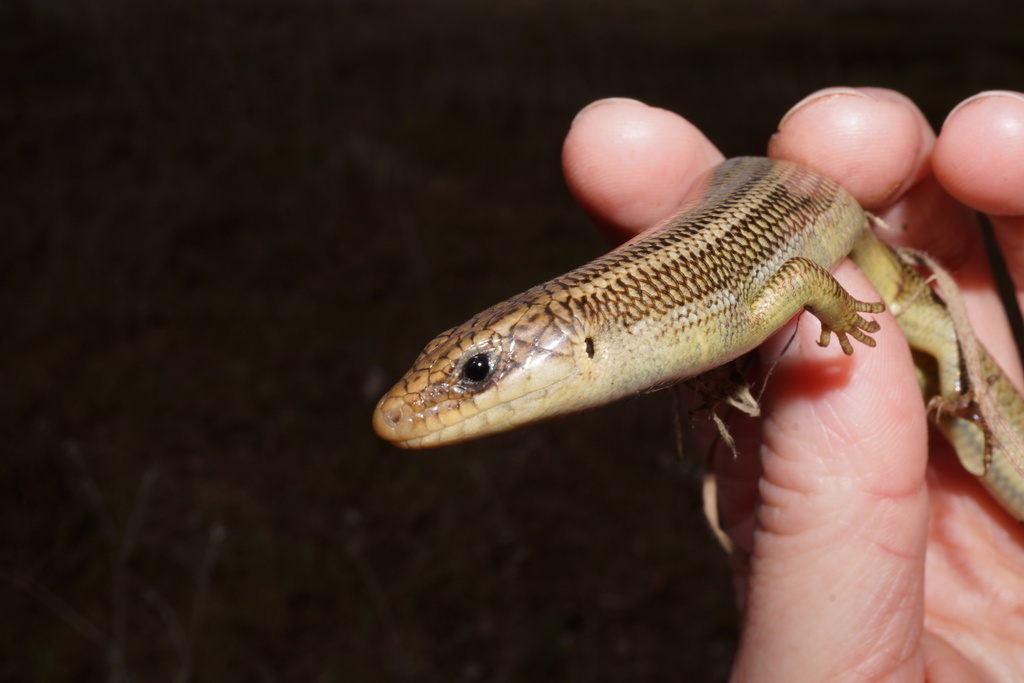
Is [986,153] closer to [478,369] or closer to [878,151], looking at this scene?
[878,151]

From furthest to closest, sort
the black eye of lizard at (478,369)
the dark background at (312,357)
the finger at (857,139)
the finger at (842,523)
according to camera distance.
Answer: the dark background at (312,357)
the finger at (857,139)
the finger at (842,523)
the black eye of lizard at (478,369)

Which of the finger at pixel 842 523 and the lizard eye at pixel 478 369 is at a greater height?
the lizard eye at pixel 478 369

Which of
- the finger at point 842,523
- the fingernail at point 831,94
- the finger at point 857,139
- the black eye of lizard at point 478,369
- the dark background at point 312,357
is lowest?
the dark background at point 312,357

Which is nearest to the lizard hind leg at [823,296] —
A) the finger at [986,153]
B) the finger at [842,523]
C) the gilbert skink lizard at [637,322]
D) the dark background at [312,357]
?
the gilbert skink lizard at [637,322]

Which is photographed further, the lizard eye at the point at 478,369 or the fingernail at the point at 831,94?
the fingernail at the point at 831,94

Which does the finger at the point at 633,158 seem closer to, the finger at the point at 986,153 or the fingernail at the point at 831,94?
the fingernail at the point at 831,94

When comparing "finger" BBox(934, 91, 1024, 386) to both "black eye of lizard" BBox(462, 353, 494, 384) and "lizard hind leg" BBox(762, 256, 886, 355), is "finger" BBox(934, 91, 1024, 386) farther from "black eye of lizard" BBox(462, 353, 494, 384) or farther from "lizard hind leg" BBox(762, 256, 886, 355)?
"black eye of lizard" BBox(462, 353, 494, 384)
